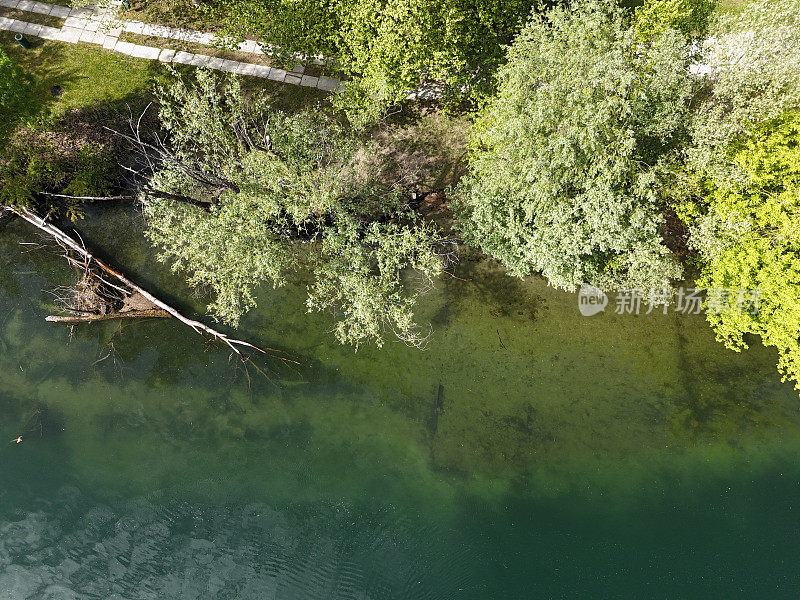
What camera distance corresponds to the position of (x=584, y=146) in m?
13.9

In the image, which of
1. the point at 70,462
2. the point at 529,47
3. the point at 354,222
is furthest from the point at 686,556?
the point at 70,462

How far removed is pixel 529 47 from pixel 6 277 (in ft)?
66.8

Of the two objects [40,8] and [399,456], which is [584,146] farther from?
[40,8]

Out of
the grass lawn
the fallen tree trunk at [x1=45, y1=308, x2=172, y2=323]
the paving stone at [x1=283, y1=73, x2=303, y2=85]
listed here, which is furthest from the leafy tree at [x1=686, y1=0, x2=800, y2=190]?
the fallen tree trunk at [x1=45, y1=308, x2=172, y2=323]

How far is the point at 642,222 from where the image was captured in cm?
1473

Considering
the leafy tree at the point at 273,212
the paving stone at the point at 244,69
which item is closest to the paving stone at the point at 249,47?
the paving stone at the point at 244,69

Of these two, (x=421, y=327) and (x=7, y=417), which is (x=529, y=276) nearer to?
(x=421, y=327)

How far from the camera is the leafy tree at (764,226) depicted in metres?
14.3

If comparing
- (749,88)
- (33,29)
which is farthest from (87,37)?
(749,88)

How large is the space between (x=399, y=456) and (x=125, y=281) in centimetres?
1194

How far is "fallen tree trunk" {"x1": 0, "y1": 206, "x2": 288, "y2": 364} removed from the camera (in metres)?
Answer: 19.1

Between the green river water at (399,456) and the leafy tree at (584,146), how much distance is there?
394cm

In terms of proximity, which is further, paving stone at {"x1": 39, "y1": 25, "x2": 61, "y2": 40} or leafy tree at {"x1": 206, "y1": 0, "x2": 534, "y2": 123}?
paving stone at {"x1": 39, "y1": 25, "x2": 61, "y2": 40}

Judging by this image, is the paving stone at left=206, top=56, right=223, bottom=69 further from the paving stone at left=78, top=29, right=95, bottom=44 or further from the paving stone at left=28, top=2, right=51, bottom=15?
the paving stone at left=28, top=2, right=51, bottom=15
